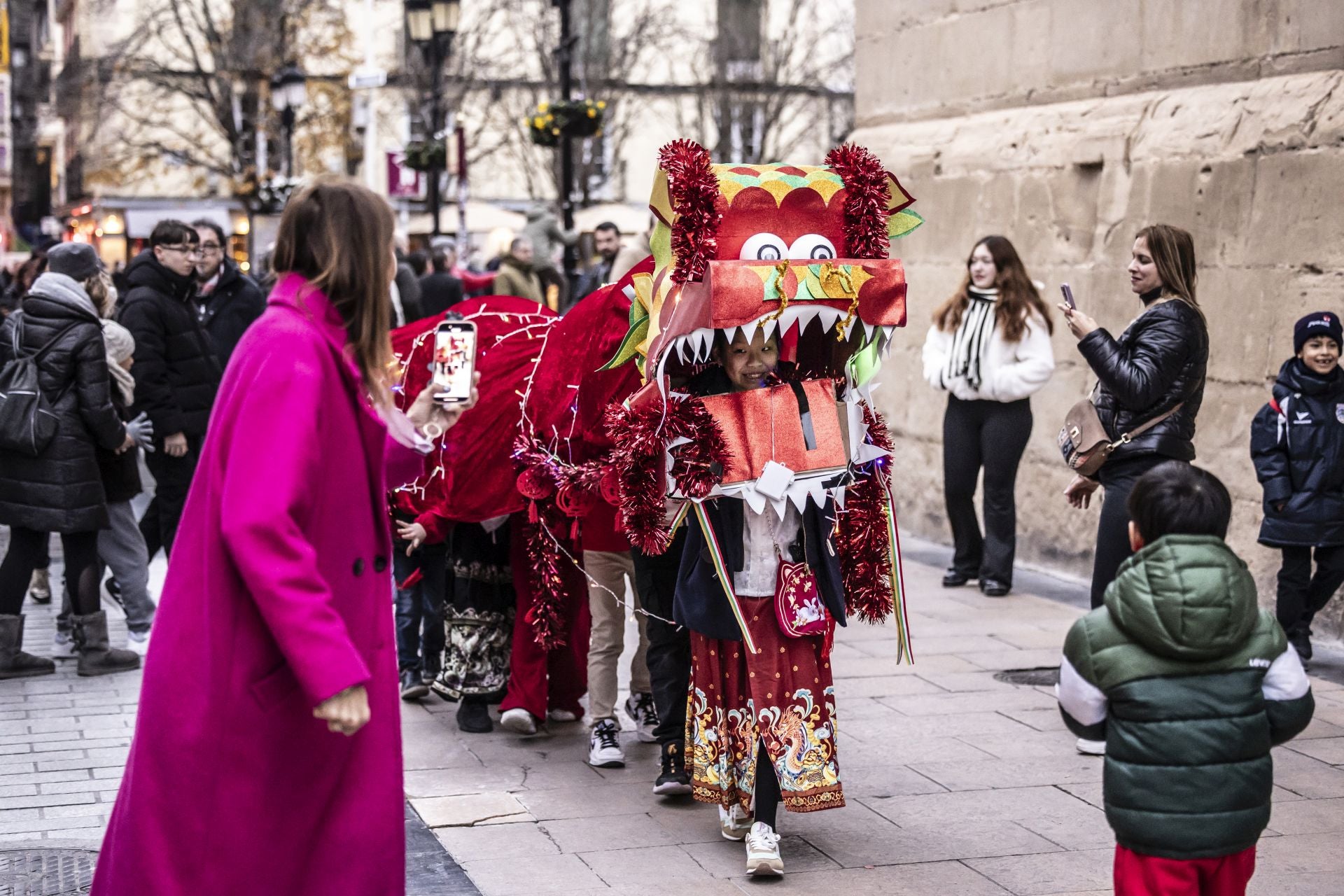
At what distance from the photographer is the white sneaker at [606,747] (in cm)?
629

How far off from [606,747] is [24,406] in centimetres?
316

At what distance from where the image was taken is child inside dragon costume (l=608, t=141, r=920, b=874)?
16.7 ft

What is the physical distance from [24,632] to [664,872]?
508 cm

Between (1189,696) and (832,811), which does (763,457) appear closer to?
(832,811)

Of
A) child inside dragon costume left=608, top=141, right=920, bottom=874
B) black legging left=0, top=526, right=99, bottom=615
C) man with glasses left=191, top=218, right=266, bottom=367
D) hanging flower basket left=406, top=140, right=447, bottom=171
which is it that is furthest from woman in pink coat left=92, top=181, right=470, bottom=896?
hanging flower basket left=406, top=140, right=447, bottom=171

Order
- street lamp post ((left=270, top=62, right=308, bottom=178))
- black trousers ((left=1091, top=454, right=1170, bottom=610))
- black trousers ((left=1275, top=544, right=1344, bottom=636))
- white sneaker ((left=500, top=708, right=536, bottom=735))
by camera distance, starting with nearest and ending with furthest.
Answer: black trousers ((left=1091, top=454, right=1170, bottom=610)), white sneaker ((left=500, top=708, right=536, bottom=735)), black trousers ((left=1275, top=544, right=1344, bottom=636)), street lamp post ((left=270, top=62, right=308, bottom=178))

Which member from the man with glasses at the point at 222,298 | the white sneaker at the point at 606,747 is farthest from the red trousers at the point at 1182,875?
the man with glasses at the point at 222,298

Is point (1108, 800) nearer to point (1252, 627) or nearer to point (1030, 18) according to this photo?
point (1252, 627)

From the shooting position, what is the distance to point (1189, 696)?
3629 millimetres

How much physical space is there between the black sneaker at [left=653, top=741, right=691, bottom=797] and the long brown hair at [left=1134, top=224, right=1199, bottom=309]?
2544 millimetres

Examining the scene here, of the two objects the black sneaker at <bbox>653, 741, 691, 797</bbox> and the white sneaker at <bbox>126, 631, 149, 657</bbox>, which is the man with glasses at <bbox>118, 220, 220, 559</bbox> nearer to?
the white sneaker at <bbox>126, 631, 149, 657</bbox>

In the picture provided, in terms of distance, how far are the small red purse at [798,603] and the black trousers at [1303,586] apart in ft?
11.2

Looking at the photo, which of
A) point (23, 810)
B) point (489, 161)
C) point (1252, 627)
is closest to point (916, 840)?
→ point (1252, 627)

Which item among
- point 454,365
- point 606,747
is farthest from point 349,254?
point 606,747
